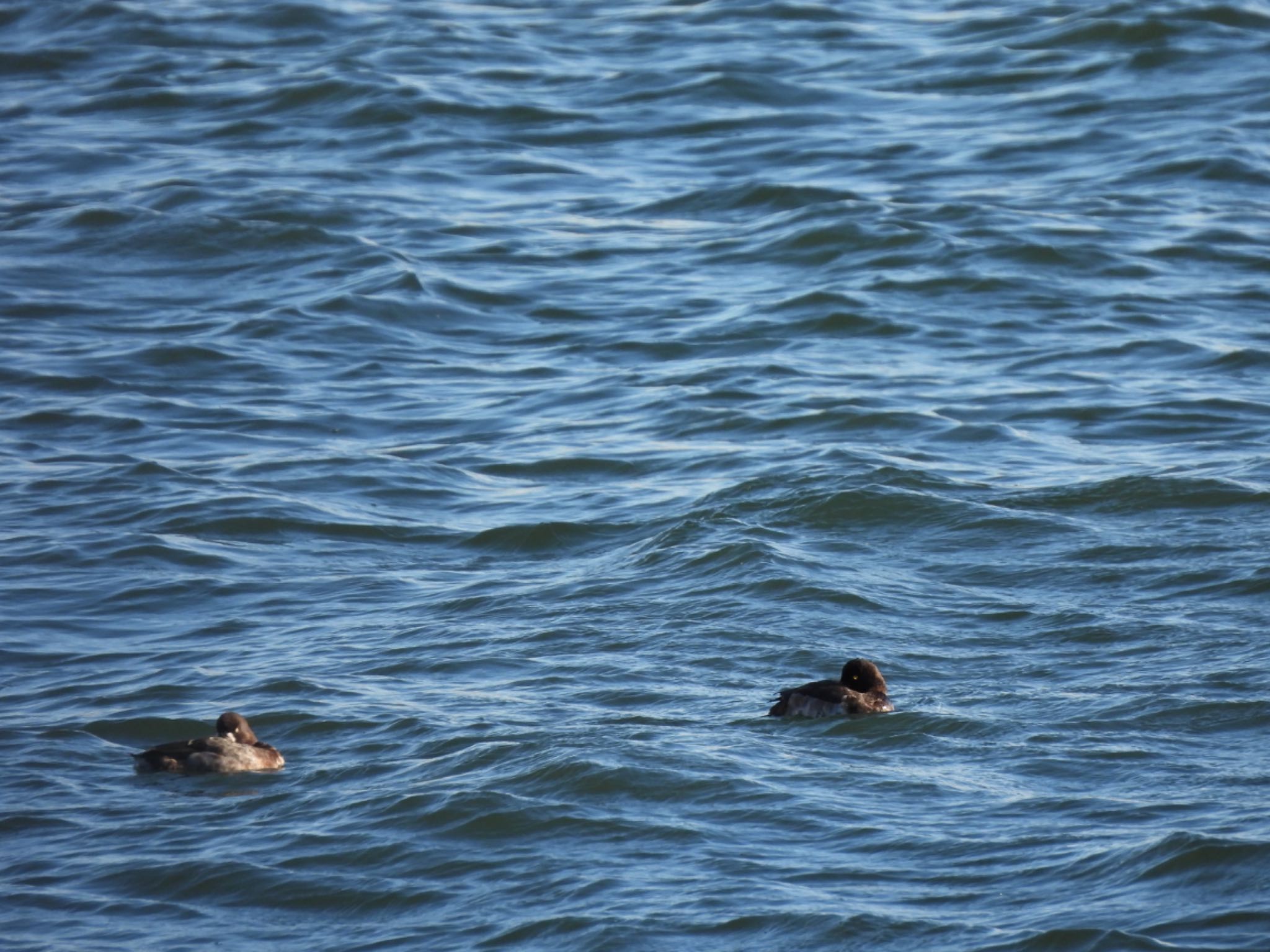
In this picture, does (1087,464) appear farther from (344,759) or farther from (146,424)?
(146,424)

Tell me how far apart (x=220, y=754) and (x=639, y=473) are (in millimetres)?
5099

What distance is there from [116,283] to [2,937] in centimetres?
1105

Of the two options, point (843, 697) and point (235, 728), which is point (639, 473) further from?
point (235, 728)

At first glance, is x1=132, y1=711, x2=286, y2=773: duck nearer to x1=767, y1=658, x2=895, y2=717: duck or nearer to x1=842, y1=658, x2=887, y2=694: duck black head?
x1=767, y1=658, x2=895, y2=717: duck

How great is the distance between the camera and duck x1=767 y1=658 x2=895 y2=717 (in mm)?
8602

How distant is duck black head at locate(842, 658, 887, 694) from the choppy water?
0.23m

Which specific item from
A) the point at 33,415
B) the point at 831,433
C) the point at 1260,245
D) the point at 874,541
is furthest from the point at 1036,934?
the point at 1260,245

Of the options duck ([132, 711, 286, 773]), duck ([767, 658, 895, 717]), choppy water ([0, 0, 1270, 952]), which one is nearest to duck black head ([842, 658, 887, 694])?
duck ([767, 658, 895, 717])

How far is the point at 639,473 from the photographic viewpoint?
1303cm

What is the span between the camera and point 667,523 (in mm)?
11820

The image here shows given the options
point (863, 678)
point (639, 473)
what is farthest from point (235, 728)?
point (639, 473)

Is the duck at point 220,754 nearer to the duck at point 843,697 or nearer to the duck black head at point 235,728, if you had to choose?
the duck black head at point 235,728

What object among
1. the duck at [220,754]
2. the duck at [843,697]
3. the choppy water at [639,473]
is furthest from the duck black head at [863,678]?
the duck at [220,754]

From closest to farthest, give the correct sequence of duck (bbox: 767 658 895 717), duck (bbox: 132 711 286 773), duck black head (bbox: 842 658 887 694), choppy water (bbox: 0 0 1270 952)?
choppy water (bbox: 0 0 1270 952), duck (bbox: 132 711 286 773), duck (bbox: 767 658 895 717), duck black head (bbox: 842 658 887 694)
